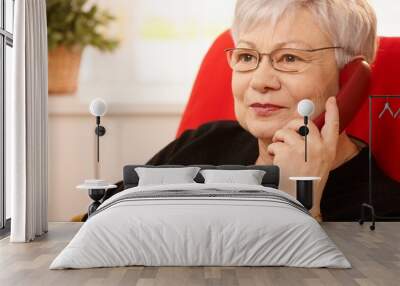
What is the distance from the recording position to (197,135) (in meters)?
6.96

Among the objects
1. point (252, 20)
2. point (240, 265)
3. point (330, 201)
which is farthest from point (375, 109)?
point (240, 265)

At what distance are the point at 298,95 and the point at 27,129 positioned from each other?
2926 millimetres

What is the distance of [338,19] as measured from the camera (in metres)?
6.59

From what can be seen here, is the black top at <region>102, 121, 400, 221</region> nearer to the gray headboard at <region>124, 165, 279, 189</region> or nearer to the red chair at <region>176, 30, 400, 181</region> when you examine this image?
the red chair at <region>176, 30, 400, 181</region>

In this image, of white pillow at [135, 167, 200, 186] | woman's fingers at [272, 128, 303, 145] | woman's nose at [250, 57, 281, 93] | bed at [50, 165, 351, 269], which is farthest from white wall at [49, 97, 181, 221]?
bed at [50, 165, 351, 269]

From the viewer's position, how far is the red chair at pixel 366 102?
266 inches

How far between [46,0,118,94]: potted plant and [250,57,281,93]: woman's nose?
170 cm

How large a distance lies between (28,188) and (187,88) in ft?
7.53

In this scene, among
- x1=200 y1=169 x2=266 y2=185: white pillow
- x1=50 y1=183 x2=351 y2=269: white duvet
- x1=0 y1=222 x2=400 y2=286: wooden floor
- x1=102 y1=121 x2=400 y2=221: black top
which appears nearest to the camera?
x1=0 y1=222 x2=400 y2=286: wooden floor

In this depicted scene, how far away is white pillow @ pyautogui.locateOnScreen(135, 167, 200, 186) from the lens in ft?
20.3

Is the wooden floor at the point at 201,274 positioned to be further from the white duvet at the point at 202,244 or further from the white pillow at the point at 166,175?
the white pillow at the point at 166,175

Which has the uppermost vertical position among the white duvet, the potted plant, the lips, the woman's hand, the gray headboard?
the potted plant

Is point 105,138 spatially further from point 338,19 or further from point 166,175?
point 338,19

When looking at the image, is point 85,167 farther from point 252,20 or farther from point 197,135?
point 252,20
